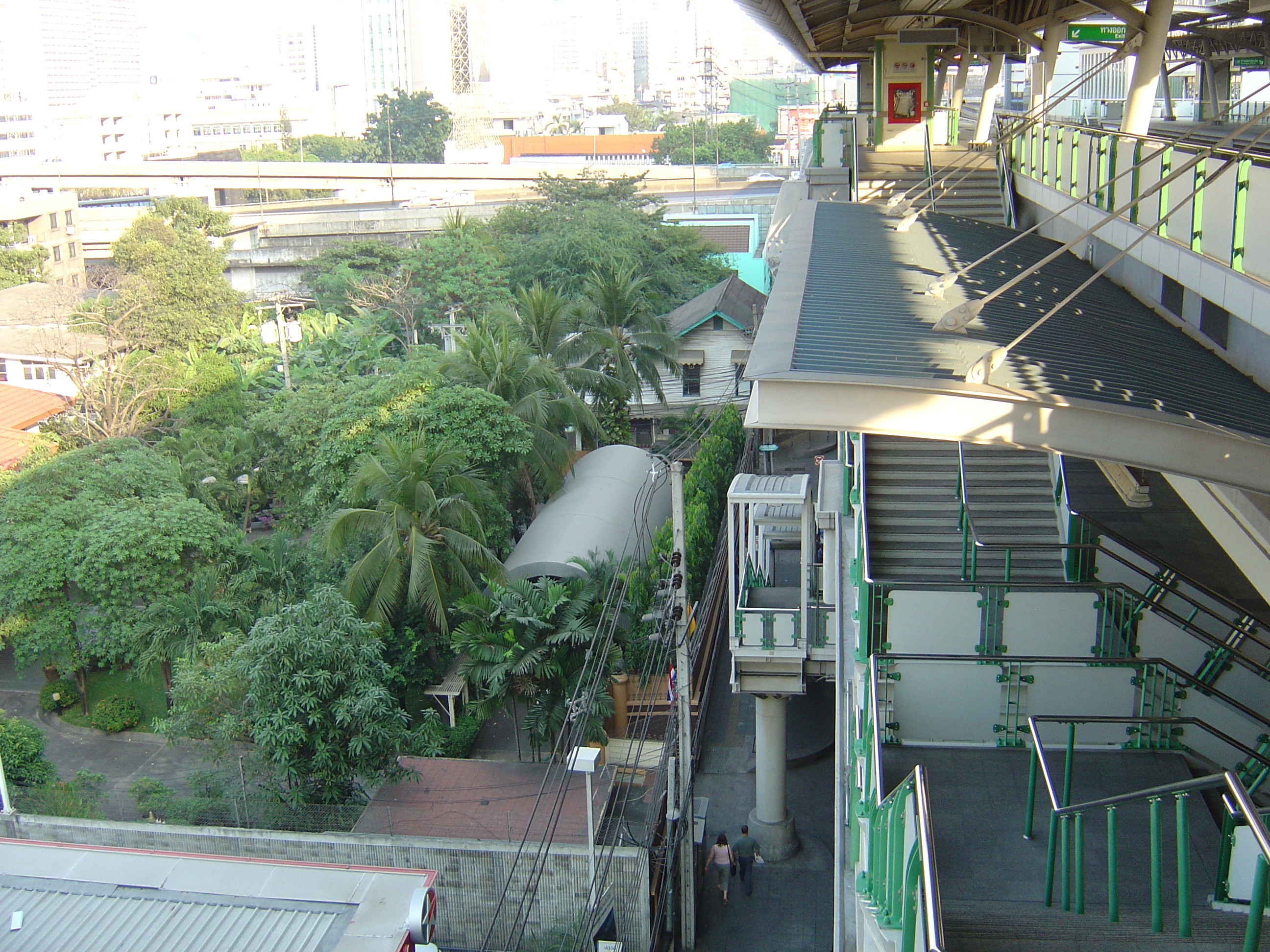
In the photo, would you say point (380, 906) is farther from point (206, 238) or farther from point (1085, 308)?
point (206, 238)

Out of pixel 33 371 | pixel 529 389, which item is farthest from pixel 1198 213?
pixel 33 371

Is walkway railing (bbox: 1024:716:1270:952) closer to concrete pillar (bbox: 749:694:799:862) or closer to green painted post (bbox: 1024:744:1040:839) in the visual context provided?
green painted post (bbox: 1024:744:1040:839)

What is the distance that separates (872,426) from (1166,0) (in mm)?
6264

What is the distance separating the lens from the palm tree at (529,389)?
19.3m

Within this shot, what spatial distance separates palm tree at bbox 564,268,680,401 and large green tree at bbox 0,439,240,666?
28.8 feet

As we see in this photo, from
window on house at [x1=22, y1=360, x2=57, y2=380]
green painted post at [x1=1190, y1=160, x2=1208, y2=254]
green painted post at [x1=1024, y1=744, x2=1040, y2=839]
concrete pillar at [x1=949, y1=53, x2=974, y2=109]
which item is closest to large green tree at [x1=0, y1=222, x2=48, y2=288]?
window on house at [x1=22, y1=360, x2=57, y2=380]

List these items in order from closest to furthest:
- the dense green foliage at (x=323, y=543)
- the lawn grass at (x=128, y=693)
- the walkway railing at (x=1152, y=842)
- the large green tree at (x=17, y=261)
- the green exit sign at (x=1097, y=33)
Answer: the walkway railing at (x=1152, y=842) → the dense green foliage at (x=323, y=543) → the lawn grass at (x=128, y=693) → the green exit sign at (x=1097, y=33) → the large green tree at (x=17, y=261)

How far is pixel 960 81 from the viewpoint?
20.2m

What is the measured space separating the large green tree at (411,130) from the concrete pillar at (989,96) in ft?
262

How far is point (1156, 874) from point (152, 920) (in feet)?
23.1

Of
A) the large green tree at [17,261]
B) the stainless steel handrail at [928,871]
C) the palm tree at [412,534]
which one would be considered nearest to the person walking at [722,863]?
the palm tree at [412,534]

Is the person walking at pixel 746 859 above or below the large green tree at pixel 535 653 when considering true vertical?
below

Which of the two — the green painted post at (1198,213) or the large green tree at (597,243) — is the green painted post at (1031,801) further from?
the large green tree at (597,243)

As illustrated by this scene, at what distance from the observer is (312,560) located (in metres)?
17.2
